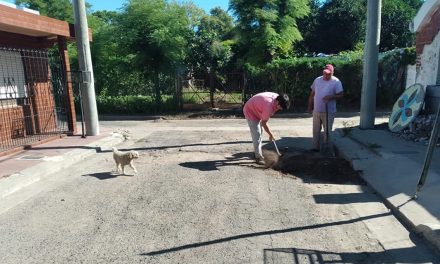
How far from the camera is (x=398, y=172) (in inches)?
255

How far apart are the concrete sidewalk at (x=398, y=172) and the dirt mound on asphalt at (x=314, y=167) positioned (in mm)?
207

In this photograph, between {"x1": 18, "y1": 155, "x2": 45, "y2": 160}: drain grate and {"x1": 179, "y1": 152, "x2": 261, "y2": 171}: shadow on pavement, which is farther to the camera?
{"x1": 18, "y1": 155, "x2": 45, "y2": 160}: drain grate

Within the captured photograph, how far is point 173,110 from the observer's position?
18.6 metres

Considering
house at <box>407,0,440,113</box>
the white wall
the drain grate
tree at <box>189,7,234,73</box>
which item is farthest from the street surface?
tree at <box>189,7,234,73</box>

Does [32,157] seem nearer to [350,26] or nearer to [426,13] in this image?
[426,13]

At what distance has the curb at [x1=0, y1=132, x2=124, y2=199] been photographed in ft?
20.9

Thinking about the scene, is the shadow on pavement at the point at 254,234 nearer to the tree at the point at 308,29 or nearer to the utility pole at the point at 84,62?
the utility pole at the point at 84,62

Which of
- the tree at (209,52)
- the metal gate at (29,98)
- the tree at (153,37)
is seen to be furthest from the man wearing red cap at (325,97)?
the tree at (209,52)

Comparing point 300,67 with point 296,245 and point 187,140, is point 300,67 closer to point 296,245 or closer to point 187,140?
point 187,140

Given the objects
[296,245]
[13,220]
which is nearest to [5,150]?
[13,220]

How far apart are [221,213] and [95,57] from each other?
1601 cm

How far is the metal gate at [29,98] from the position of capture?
10.0 m

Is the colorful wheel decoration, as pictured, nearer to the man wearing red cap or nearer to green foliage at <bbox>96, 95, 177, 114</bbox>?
the man wearing red cap

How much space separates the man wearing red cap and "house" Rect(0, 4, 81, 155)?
6.84 meters
